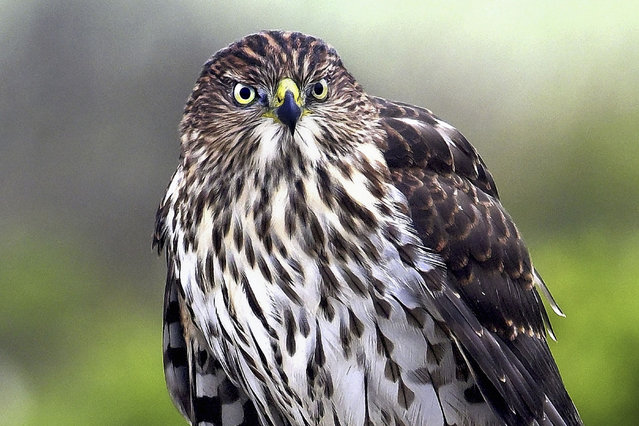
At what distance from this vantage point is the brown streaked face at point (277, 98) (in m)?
1.70

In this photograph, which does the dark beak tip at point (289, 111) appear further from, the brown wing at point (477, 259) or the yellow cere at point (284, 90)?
the brown wing at point (477, 259)

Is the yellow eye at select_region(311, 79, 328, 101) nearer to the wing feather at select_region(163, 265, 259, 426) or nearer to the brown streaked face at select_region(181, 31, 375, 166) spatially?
the brown streaked face at select_region(181, 31, 375, 166)

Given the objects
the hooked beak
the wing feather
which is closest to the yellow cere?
the hooked beak

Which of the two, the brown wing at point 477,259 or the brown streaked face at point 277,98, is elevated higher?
the brown streaked face at point 277,98

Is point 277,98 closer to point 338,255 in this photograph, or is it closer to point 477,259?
point 338,255

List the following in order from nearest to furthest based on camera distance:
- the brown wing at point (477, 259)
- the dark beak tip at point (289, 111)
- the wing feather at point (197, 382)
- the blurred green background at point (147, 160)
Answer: the dark beak tip at point (289, 111), the brown wing at point (477, 259), the wing feather at point (197, 382), the blurred green background at point (147, 160)

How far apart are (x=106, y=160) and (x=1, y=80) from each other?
34.1 inches

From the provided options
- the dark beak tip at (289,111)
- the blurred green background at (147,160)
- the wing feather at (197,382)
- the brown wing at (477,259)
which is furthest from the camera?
the blurred green background at (147,160)

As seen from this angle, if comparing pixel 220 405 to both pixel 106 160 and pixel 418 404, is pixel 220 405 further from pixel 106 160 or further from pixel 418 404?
pixel 106 160

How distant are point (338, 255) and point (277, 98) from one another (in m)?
0.34

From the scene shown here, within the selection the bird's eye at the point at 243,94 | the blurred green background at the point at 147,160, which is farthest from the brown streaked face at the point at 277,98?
the blurred green background at the point at 147,160

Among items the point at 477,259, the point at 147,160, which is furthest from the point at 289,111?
the point at 147,160

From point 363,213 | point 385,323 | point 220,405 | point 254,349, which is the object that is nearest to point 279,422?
point 220,405

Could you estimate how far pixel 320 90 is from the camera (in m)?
1.74
